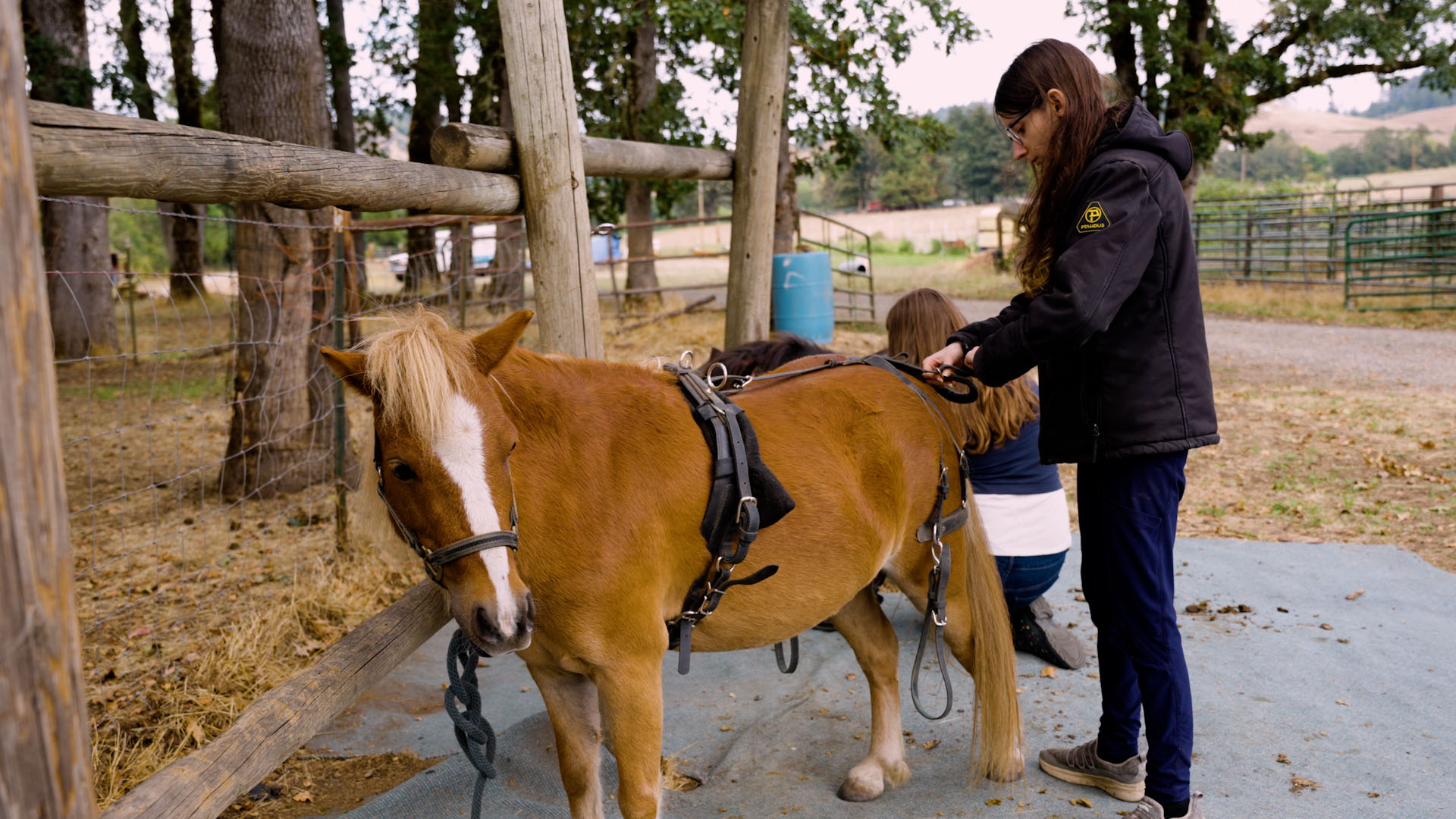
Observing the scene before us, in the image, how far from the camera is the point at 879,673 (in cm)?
313

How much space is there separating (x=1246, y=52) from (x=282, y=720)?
16.0 m

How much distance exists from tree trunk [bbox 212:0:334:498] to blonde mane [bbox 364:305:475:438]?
3.98m

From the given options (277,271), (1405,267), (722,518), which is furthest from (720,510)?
(1405,267)

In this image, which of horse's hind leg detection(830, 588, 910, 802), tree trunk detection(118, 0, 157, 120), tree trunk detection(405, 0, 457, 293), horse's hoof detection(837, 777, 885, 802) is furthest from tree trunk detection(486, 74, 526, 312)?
horse's hoof detection(837, 777, 885, 802)

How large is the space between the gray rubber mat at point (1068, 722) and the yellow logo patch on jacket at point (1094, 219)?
171 centimetres

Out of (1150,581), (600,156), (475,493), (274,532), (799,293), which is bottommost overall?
(274,532)

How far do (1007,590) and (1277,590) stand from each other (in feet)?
5.36

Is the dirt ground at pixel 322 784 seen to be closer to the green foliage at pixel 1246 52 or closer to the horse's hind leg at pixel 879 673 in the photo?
the horse's hind leg at pixel 879 673

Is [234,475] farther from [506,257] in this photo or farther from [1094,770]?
[506,257]

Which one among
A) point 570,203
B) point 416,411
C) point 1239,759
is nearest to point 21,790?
point 416,411

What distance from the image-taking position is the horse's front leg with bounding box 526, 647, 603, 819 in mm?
2385

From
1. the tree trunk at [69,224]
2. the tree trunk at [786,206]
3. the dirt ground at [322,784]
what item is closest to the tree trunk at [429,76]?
the tree trunk at [69,224]

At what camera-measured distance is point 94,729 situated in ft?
10.4

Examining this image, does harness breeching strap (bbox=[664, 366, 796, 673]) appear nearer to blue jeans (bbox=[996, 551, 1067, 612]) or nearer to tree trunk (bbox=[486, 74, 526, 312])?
blue jeans (bbox=[996, 551, 1067, 612])
